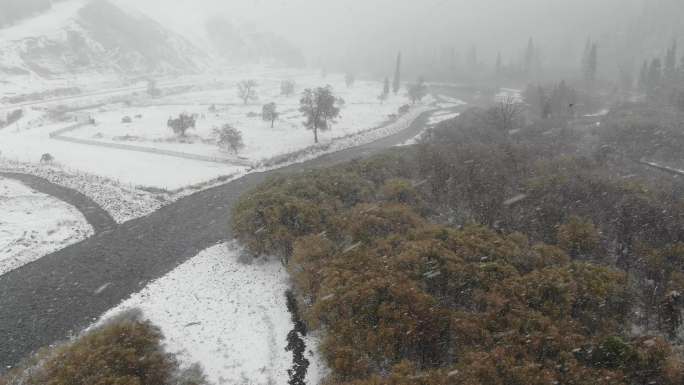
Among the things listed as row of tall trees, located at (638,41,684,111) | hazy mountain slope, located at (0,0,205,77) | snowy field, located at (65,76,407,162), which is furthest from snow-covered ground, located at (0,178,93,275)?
row of tall trees, located at (638,41,684,111)

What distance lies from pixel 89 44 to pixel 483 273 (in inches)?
5469

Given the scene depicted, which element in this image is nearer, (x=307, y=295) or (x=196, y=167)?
(x=307, y=295)

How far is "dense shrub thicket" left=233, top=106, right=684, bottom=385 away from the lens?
12.5 metres

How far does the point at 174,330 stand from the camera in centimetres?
1906

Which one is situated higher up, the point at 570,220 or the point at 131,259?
the point at 570,220

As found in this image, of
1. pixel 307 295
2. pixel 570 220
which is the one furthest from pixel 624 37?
pixel 307 295

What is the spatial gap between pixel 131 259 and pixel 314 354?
51.0 feet

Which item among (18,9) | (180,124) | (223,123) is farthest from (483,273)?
(18,9)

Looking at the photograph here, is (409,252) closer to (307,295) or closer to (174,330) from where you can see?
(307,295)

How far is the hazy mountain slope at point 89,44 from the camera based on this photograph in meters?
103

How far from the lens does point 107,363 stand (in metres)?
12.4

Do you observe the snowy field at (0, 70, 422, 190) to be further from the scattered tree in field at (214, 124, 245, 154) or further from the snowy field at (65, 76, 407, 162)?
the scattered tree in field at (214, 124, 245, 154)

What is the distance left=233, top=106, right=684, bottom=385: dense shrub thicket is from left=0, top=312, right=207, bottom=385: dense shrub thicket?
5.93 m

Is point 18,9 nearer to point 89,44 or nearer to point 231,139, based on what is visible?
point 89,44
